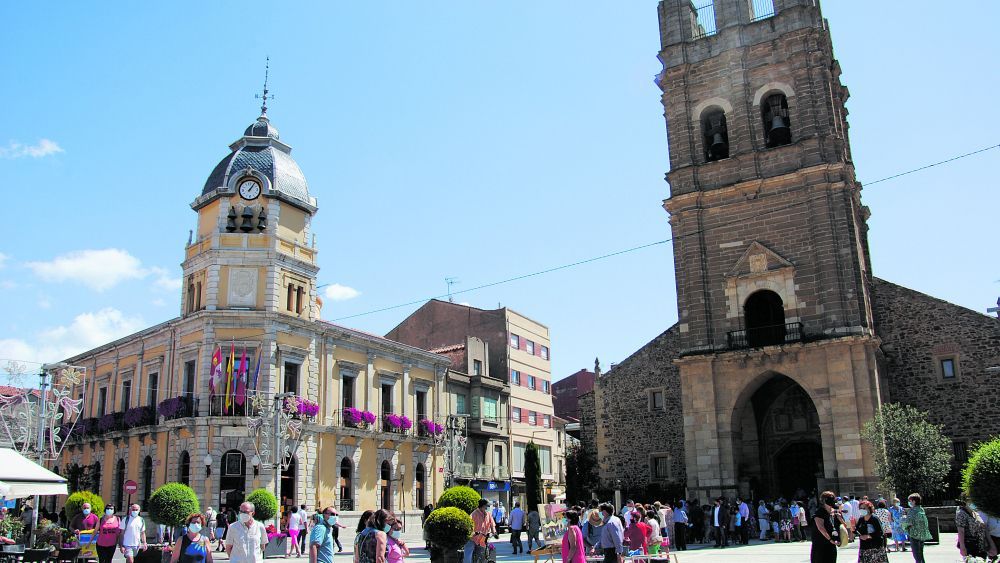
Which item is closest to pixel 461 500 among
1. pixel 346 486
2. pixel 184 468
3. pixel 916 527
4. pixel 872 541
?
pixel 916 527

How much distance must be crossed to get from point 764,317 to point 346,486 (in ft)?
59.7

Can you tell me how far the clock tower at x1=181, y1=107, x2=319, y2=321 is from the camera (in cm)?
3322

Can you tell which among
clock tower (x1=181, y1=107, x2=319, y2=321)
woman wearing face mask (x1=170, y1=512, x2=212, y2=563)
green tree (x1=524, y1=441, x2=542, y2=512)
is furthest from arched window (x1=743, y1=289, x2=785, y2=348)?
woman wearing face mask (x1=170, y1=512, x2=212, y2=563)

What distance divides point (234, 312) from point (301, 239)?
15.8 ft

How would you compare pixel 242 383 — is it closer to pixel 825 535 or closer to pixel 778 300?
pixel 778 300

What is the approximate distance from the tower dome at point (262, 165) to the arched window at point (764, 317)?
1868 cm

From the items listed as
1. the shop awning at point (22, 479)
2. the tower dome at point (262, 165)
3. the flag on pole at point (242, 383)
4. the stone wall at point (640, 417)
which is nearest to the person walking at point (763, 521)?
the stone wall at point (640, 417)

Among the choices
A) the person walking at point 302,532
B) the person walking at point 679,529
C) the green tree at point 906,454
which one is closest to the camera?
the person walking at point 302,532

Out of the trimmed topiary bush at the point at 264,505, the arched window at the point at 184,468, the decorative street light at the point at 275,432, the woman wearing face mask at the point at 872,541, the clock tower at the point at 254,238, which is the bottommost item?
the woman wearing face mask at the point at 872,541

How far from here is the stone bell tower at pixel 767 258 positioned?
27.2 metres

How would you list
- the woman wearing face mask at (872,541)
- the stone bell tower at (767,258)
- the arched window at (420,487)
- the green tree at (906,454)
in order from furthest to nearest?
the arched window at (420,487), the stone bell tower at (767,258), the green tree at (906,454), the woman wearing face mask at (872,541)

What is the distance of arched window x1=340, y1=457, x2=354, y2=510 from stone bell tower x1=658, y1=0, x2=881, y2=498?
47.4ft

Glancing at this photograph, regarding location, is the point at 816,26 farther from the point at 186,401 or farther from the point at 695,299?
the point at 186,401

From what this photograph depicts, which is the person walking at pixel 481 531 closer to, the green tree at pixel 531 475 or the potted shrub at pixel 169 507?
the potted shrub at pixel 169 507
